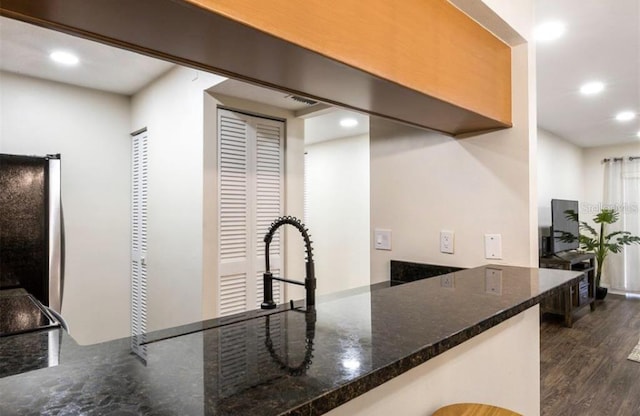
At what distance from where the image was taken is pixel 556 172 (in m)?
5.96

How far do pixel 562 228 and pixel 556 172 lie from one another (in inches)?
39.7

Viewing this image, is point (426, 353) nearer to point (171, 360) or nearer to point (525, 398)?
point (171, 360)

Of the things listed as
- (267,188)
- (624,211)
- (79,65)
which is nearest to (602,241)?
(624,211)

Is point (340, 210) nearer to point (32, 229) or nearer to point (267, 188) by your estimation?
point (267, 188)

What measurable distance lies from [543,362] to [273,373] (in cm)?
381

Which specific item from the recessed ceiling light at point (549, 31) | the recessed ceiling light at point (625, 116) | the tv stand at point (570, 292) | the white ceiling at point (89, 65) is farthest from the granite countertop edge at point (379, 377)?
the recessed ceiling light at point (625, 116)

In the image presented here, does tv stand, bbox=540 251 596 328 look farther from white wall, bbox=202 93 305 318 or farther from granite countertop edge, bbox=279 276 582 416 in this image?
granite countertop edge, bbox=279 276 582 416

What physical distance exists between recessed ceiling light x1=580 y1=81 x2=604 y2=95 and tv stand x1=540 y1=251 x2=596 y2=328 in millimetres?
2127

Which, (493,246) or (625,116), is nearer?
(493,246)

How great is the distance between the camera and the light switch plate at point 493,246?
1893 millimetres

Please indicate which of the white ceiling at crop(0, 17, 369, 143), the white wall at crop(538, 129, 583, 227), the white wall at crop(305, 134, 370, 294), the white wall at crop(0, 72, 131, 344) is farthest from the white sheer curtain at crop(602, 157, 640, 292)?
the white wall at crop(0, 72, 131, 344)

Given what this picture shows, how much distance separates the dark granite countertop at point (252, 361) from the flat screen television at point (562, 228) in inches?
189

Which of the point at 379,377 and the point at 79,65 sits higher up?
the point at 79,65

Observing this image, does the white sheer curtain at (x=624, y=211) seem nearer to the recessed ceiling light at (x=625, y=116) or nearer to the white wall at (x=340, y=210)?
the recessed ceiling light at (x=625, y=116)
